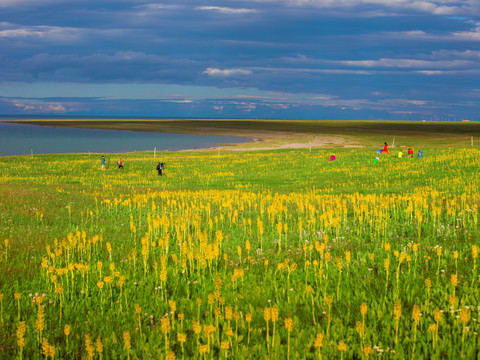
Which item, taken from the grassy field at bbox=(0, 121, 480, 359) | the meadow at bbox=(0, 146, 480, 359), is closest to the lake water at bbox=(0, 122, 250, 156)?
the meadow at bbox=(0, 146, 480, 359)

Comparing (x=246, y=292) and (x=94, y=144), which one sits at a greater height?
(x=94, y=144)

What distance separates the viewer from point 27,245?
377 inches

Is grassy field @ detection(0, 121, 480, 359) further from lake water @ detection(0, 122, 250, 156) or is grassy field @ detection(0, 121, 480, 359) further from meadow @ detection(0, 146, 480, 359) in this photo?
lake water @ detection(0, 122, 250, 156)

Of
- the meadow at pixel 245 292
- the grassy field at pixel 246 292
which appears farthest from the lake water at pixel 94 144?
the grassy field at pixel 246 292

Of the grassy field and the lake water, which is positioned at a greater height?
the lake water

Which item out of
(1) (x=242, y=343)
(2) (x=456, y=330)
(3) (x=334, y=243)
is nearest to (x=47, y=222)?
(3) (x=334, y=243)

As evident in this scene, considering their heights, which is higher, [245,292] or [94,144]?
[94,144]

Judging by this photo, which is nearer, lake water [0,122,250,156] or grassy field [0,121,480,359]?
grassy field [0,121,480,359]

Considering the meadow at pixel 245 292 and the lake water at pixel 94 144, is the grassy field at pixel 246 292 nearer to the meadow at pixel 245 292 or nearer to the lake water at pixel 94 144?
the meadow at pixel 245 292

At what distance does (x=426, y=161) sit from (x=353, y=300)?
3305 cm

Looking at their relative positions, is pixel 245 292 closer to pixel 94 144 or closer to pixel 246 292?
pixel 246 292

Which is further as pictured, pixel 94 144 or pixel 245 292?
pixel 94 144

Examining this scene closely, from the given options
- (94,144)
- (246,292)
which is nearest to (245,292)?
(246,292)

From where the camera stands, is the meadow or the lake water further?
the lake water
